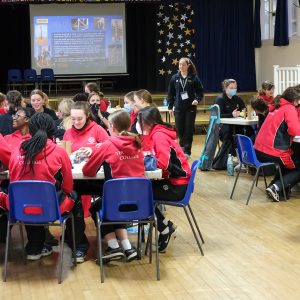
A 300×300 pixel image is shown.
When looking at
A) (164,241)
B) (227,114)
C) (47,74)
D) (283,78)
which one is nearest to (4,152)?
(164,241)

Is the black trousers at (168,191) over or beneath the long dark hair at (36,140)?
beneath

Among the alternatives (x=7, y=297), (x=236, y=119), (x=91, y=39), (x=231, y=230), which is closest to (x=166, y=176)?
(x=231, y=230)

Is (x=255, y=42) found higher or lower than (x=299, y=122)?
higher

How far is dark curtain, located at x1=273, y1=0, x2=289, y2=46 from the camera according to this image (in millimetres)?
13852

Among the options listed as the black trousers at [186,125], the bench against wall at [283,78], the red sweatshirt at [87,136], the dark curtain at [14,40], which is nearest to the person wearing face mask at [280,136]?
the red sweatshirt at [87,136]

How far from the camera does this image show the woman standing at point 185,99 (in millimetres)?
9320

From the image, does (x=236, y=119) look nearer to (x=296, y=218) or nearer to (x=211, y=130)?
(x=211, y=130)

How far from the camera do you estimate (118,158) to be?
440 cm

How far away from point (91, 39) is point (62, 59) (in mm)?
864

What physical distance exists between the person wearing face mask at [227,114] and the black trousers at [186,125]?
98 centimetres

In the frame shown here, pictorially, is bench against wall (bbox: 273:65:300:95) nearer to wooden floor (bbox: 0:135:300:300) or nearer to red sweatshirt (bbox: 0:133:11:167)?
wooden floor (bbox: 0:135:300:300)

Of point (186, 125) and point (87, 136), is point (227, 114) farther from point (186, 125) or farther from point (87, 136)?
point (87, 136)

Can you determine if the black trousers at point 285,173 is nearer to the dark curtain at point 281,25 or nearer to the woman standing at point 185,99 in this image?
the woman standing at point 185,99

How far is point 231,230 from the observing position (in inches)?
218
